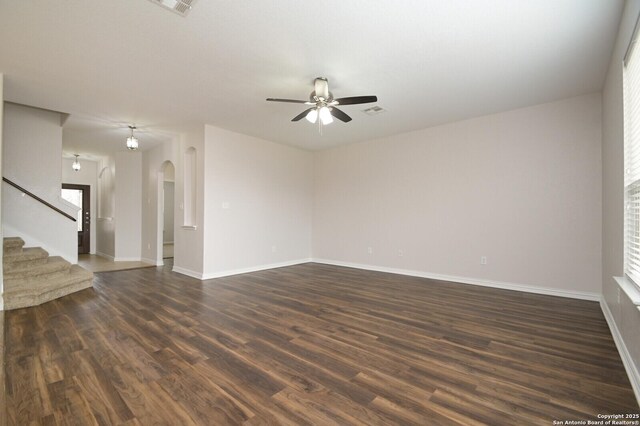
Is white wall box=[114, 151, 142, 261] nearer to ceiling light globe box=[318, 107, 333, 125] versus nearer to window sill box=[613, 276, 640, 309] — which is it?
ceiling light globe box=[318, 107, 333, 125]

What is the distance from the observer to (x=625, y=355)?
2.21 metres

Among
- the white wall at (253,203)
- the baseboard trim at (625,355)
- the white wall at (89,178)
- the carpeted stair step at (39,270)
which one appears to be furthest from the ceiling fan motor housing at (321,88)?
the white wall at (89,178)

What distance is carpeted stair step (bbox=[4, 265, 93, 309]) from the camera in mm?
3604

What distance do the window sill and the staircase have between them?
5.95 meters

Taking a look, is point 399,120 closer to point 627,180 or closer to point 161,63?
point 627,180

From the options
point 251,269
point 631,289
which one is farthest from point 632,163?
point 251,269

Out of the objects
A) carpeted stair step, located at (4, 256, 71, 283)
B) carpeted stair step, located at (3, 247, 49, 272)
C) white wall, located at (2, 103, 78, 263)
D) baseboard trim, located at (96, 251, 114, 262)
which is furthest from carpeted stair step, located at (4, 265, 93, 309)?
baseboard trim, located at (96, 251, 114, 262)

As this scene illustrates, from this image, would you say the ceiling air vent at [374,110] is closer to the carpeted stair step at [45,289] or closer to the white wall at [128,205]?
the carpeted stair step at [45,289]

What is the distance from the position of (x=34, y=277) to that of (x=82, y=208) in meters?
5.38

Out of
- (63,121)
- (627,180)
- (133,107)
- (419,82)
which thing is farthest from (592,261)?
(63,121)

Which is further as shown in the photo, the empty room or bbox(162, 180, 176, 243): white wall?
bbox(162, 180, 176, 243): white wall

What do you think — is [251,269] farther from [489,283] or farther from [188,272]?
[489,283]

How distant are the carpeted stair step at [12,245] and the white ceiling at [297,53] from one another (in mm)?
2101

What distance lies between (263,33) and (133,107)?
2.91 m
